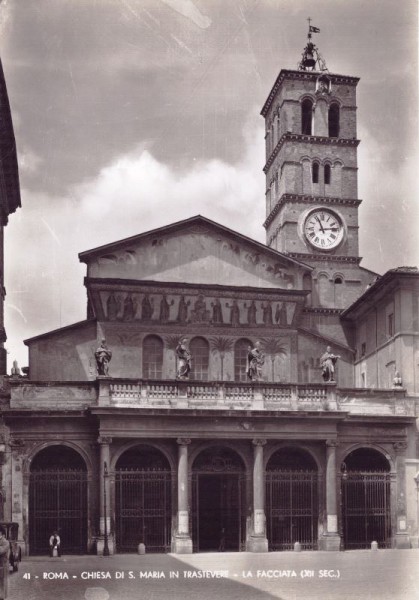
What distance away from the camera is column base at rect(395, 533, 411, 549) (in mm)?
43844

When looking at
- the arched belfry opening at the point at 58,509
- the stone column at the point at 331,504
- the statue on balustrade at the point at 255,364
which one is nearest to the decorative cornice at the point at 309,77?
the statue on balustrade at the point at 255,364

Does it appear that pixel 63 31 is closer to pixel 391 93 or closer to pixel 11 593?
pixel 391 93

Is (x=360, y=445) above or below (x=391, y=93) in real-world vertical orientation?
below

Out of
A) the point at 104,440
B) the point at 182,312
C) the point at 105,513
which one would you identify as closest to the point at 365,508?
the point at 105,513

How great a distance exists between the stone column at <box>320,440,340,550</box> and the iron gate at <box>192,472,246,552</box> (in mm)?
3322

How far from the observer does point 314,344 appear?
49375mm

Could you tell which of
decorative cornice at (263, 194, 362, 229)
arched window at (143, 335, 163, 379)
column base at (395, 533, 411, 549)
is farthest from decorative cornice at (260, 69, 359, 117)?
column base at (395, 533, 411, 549)

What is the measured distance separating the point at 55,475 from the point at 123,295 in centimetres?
873

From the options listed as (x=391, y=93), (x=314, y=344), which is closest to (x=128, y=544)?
(x=314, y=344)

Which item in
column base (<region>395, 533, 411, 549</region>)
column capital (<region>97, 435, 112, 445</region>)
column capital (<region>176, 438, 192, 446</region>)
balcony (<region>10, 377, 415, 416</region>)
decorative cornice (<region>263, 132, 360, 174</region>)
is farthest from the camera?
decorative cornice (<region>263, 132, 360, 174</region>)

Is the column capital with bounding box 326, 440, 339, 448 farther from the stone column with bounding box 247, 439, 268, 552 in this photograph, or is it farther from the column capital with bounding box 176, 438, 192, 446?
the column capital with bounding box 176, 438, 192, 446

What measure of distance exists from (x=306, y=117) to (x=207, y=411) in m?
23.1

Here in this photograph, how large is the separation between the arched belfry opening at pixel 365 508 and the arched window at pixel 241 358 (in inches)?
245

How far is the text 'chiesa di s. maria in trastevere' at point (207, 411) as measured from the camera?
4250 centimetres
